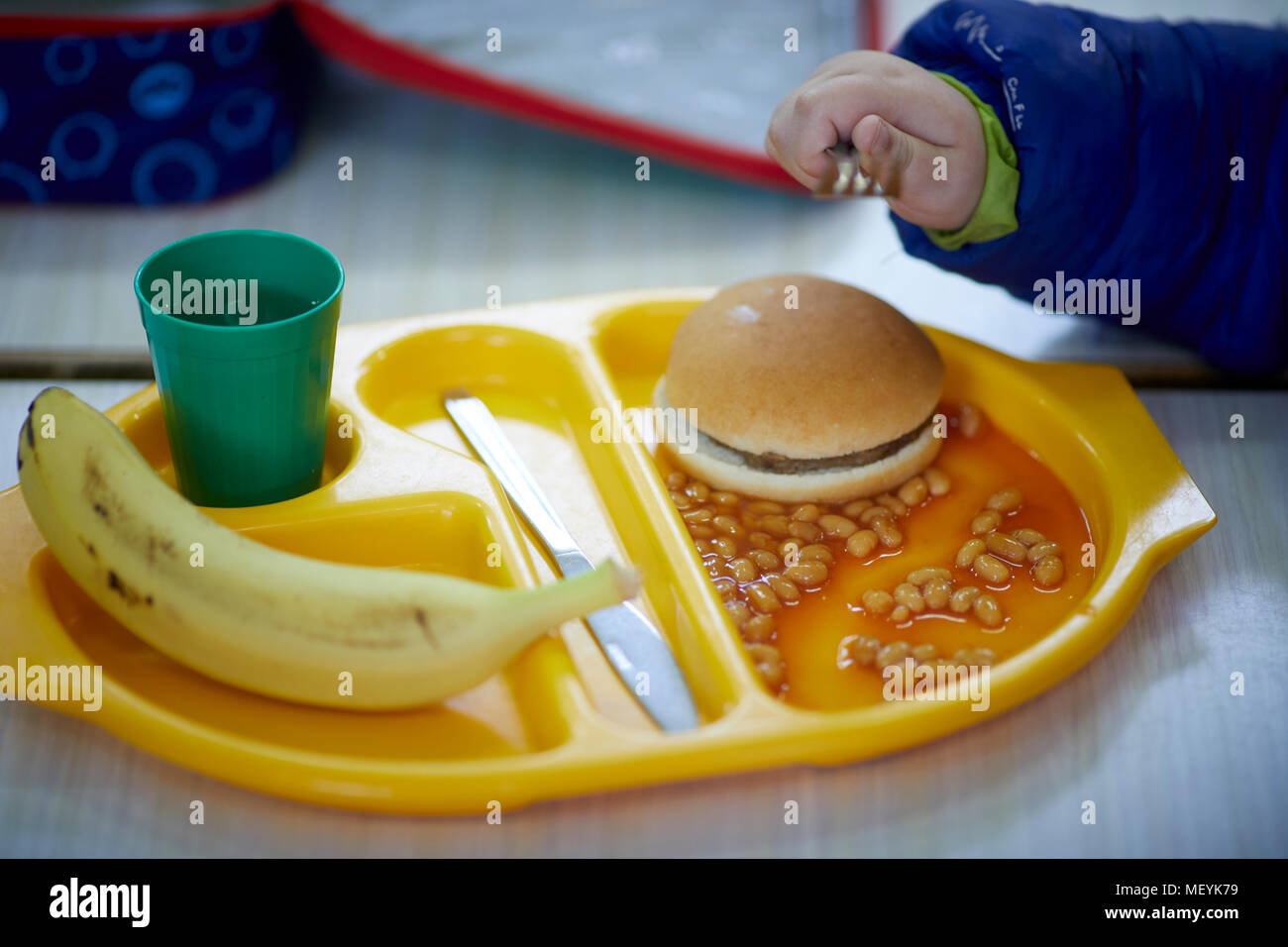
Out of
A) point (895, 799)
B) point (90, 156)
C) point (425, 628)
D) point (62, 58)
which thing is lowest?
point (895, 799)

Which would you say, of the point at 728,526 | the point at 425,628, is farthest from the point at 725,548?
the point at 425,628

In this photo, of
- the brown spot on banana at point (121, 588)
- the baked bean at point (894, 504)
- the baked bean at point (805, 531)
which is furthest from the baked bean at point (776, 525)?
the brown spot on banana at point (121, 588)

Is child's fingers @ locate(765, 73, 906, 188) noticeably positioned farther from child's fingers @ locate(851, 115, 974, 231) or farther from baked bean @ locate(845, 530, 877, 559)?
baked bean @ locate(845, 530, 877, 559)

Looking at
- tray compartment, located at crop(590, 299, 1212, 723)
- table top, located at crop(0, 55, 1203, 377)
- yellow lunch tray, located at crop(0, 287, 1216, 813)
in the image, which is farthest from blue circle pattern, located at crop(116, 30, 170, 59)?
tray compartment, located at crop(590, 299, 1212, 723)

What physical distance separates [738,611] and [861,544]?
0.52ft

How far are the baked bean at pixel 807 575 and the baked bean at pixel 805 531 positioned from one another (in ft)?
0.16

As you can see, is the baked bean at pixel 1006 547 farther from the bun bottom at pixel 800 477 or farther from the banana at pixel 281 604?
the banana at pixel 281 604

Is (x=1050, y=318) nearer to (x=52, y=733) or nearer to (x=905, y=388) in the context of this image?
(x=905, y=388)

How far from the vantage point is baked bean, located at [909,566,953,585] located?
3.55 ft

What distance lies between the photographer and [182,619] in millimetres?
858

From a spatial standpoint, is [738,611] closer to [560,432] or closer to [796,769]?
[796,769]

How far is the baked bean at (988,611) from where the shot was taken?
3.41 ft

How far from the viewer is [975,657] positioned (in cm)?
97
